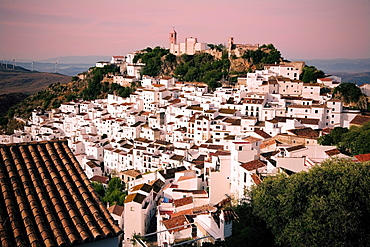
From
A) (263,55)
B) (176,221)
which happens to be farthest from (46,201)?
(263,55)

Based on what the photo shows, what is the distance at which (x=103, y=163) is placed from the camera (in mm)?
29141

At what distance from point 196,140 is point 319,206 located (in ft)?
57.0

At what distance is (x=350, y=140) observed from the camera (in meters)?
16.7

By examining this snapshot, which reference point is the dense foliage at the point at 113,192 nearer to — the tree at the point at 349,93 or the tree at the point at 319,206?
the tree at the point at 319,206


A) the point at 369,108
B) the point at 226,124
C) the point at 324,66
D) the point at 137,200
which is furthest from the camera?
the point at 324,66

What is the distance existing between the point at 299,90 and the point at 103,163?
1794cm

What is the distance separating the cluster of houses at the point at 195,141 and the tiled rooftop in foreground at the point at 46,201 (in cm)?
555

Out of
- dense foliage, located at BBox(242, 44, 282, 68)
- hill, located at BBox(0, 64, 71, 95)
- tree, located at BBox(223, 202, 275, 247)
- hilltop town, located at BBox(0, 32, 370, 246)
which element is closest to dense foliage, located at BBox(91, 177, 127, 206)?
hilltop town, located at BBox(0, 32, 370, 246)

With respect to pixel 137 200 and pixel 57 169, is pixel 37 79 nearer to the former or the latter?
pixel 137 200

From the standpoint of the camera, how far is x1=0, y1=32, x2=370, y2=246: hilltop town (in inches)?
556

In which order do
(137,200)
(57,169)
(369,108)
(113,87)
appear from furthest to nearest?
(113,87) → (369,108) → (137,200) → (57,169)

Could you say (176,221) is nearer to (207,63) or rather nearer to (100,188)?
(100,188)

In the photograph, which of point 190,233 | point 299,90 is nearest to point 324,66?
point 299,90

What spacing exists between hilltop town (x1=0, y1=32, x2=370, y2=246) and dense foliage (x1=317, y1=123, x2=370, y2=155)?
2.51ft
